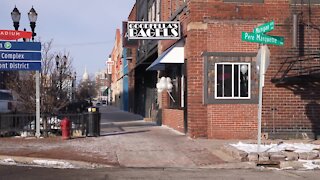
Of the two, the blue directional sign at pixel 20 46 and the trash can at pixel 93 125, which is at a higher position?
the blue directional sign at pixel 20 46

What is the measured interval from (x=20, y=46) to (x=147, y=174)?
1001cm

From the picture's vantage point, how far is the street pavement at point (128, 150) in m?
Result: 13.2

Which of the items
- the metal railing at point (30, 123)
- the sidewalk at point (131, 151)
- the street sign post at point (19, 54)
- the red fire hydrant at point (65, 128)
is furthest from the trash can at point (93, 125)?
the street sign post at point (19, 54)

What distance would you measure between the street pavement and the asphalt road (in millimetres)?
767

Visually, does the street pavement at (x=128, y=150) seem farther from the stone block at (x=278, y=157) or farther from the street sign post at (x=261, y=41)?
the street sign post at (x=261, y=41)

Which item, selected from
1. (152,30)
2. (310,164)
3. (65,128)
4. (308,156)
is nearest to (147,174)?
(310,164)

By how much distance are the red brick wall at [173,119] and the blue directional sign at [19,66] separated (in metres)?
6.15

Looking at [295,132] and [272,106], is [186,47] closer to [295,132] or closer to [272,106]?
[272,106]

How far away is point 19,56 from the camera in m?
19.1

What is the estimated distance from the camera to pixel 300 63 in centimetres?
1805

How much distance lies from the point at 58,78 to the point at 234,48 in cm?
968

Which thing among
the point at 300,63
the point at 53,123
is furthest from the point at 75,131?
the point at 300,63

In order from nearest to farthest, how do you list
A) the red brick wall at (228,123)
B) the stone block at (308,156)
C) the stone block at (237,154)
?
1. the stone block at (237,154)
2. the stone block at (308,156)
3. the red brick wall at (228,123)

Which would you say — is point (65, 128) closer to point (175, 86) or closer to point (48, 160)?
point (48, 160)
